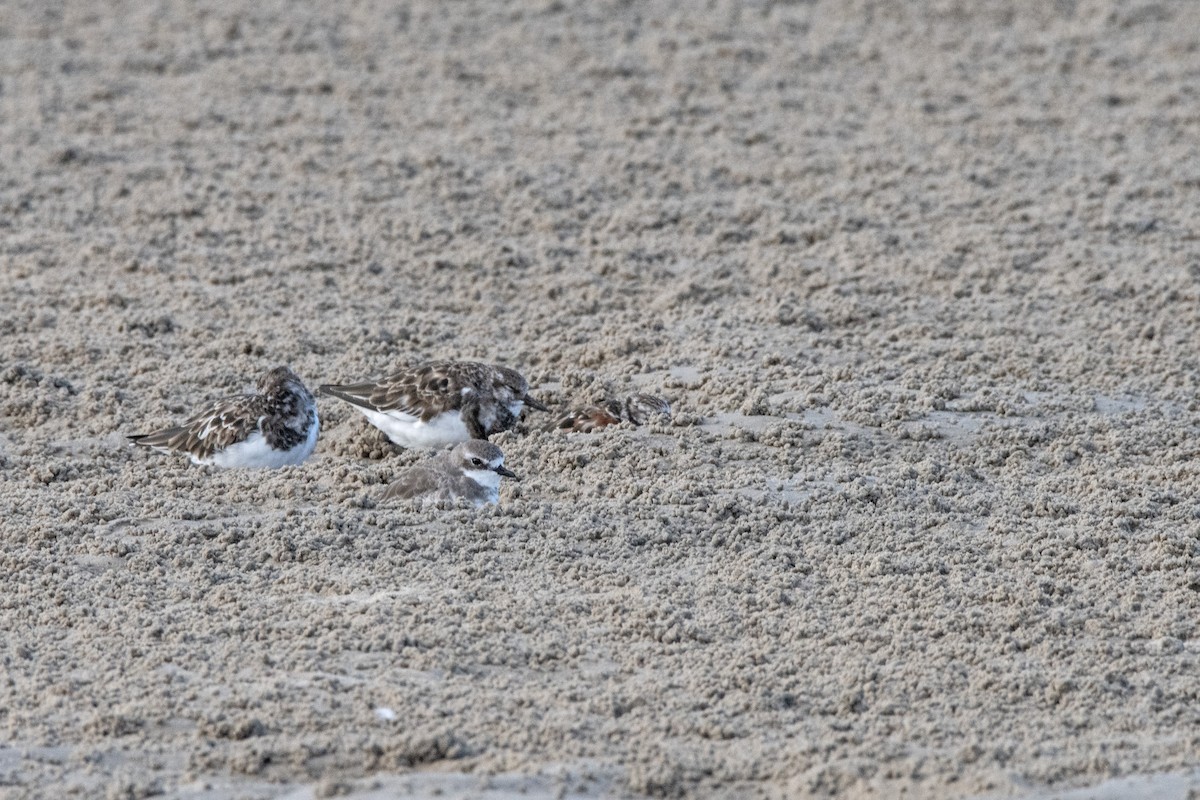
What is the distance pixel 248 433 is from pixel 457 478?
108 cm

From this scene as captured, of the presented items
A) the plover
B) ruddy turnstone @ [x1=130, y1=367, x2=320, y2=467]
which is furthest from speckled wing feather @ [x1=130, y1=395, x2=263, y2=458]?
the plover

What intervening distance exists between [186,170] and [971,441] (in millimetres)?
5885

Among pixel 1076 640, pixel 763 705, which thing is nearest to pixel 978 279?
pixel 1076 640

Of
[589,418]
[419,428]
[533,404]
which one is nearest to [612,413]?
[589,418]

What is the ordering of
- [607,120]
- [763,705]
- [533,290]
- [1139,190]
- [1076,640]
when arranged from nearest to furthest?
[763,705]
[1076,640]
[533,290]
[1139,190]
[607,120]

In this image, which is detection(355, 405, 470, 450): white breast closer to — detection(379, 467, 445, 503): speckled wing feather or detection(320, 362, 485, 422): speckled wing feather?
→ detection(320, 362, 485, 422): speckled wing feather

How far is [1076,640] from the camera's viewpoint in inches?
249

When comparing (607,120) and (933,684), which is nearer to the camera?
(933,684)

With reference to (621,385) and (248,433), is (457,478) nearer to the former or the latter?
(248,433)

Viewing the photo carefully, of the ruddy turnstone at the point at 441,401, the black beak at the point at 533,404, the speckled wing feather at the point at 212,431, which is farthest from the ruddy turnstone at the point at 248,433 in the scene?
the black beak at the point at 533,404

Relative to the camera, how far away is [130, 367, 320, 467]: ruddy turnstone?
7.92 m

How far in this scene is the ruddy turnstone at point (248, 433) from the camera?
7.92 m

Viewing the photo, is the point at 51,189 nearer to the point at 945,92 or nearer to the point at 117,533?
the point at 117,533

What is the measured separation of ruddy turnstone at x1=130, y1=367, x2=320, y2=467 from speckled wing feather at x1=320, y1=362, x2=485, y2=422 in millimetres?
250
